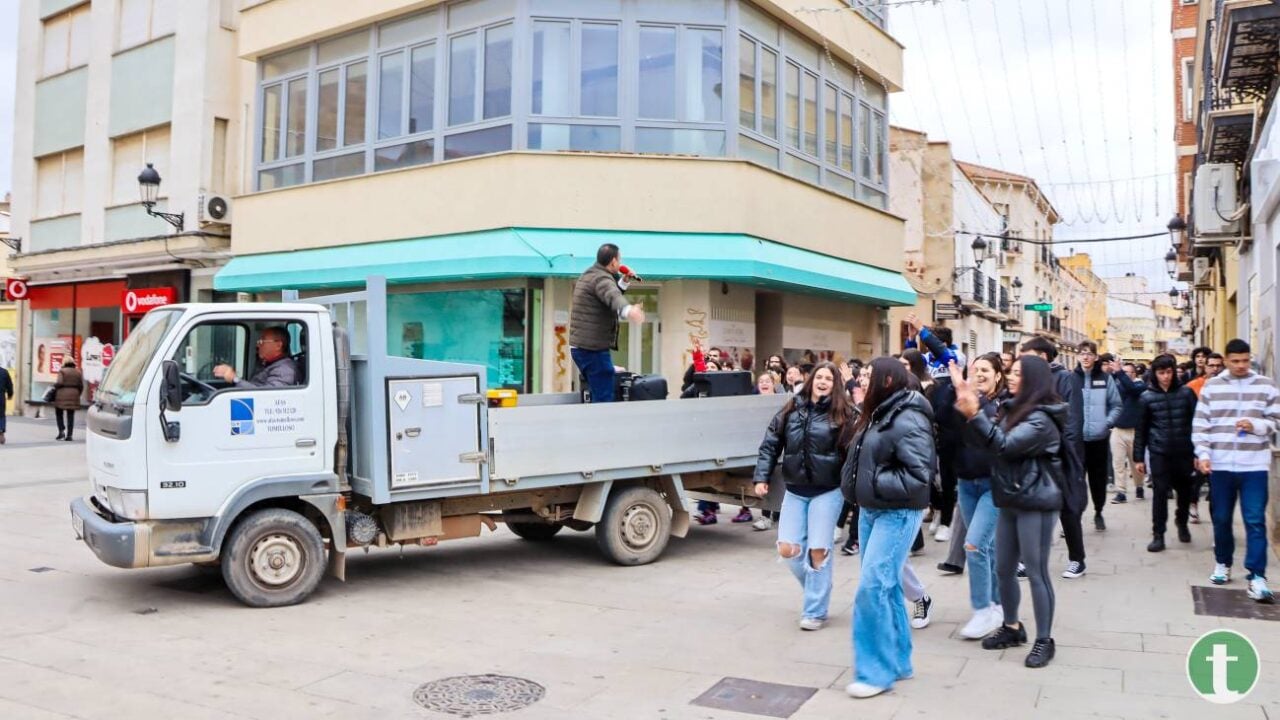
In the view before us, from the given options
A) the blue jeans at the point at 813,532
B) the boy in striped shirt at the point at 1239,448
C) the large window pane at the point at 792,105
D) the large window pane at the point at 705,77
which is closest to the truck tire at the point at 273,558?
the blue jeans at the point at 813,532

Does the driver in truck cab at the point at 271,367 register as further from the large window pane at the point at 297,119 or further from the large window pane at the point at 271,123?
the large window pane at the point at 271,123

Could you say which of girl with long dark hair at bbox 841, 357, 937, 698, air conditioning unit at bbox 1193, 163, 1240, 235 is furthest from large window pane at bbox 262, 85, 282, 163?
girl with long dark hair at bbox 841, 357, 937, 698

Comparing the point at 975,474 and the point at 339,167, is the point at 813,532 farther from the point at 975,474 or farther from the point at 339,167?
the point at 339,167

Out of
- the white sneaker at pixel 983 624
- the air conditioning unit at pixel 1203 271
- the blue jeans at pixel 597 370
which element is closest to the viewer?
the white sneaker at pixel 983 624

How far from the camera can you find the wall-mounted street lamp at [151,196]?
20000 mm

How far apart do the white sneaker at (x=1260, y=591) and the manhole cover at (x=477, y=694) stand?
5304mm

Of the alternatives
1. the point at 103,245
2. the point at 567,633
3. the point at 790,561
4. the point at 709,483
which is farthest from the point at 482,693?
the point at 103,245

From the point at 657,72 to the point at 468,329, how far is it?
16.9ft

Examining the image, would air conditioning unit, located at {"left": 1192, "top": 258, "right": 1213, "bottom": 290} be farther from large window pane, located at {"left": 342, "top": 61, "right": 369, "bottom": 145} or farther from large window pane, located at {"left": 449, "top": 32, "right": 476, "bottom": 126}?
large window pane, located at {"left": 342, "top": 61, "right": 369, "bottom": 145}

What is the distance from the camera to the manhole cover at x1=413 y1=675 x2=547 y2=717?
5.12m

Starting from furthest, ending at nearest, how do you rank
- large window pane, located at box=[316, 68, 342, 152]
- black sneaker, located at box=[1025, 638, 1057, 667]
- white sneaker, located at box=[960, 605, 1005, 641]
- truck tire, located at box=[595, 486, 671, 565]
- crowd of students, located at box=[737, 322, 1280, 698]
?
large window pane, located at box=[316, 68, 342, 152] → truck tire, located at box=[595, 486, 671, 565] → white sneaker, located at box=[960, 605, 1005, 641] → black sneaker, located at box=[1025, 638, 1057, 667] → crowd of students, located at box=[737, 322, 1280, 698]

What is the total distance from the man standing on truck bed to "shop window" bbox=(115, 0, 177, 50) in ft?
57.1

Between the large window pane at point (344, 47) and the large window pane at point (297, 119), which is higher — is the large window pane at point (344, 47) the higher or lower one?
the higher one

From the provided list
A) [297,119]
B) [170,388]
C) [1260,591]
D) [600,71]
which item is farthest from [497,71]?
[1260,591]
